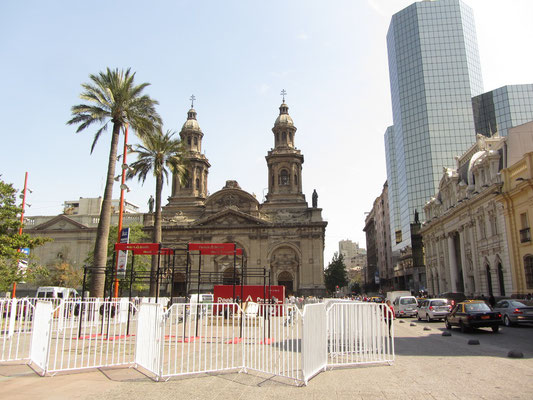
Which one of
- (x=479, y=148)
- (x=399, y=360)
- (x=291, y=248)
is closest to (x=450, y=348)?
(x=399, y=360)

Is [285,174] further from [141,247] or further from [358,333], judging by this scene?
[358,333]

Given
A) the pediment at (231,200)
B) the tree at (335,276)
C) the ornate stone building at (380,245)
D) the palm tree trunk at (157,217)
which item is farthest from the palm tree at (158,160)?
the ornate stone building at (380,245)

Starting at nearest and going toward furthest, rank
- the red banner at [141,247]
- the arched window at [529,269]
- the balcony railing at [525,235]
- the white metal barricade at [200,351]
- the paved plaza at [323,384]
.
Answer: the paved plaza at [323,384] → the white metal barricade at [200,351] → the red banner at [141,247] → the balcony railing at [525,235] → the arched window at [529,269]

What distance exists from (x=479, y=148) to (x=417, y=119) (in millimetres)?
52713

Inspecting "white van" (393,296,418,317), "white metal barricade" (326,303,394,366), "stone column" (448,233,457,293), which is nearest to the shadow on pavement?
"white metal barricade" (326,303,394,366)

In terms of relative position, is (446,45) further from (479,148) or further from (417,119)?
(479,148)

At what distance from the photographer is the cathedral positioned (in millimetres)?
53438

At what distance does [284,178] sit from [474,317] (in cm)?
4166

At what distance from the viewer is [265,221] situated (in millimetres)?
54250

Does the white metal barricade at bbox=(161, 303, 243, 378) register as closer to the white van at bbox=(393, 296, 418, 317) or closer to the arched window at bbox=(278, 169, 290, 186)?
the white van at bbox=(393, 296, 418, 317)

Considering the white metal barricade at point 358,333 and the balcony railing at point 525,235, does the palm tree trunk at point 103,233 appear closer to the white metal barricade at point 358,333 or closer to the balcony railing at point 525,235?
the white metal barricade at point 358,333

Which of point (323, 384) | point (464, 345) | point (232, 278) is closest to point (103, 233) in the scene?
point (232, 278)

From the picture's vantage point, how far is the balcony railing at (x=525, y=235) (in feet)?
92.6

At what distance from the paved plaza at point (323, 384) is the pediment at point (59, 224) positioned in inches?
2069
